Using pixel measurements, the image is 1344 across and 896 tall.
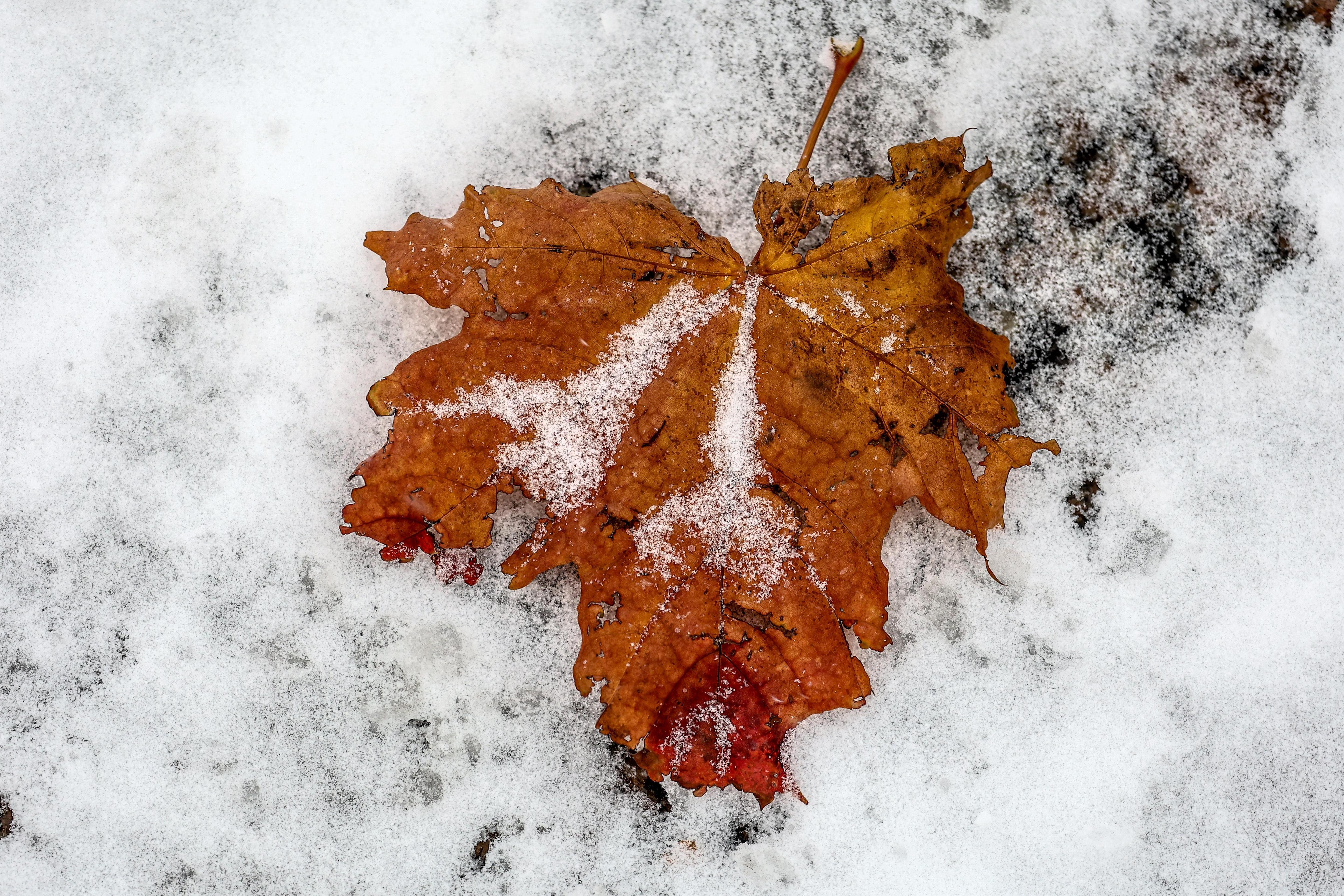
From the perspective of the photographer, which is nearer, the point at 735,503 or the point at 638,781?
the point at 735,503

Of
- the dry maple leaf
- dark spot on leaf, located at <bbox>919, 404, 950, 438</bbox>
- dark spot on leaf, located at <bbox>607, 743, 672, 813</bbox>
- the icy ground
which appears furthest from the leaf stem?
dark spot on leaf, located at <bbox>607, 743, 672, 813</bbox>

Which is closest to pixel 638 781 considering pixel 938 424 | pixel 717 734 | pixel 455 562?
pixel 717 734

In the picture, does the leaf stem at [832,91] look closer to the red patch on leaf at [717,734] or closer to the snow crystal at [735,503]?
the snow crystal at [735,503]

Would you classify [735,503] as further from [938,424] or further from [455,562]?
[455,562]

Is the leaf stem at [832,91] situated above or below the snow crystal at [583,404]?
above

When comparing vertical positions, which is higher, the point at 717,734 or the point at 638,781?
the point at 717,734

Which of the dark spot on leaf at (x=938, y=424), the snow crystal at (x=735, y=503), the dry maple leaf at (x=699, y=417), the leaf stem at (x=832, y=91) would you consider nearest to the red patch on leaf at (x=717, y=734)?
the dry maple leaf at (x=699, y=417)

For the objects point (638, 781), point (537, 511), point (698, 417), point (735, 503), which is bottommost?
point (638, 781)
